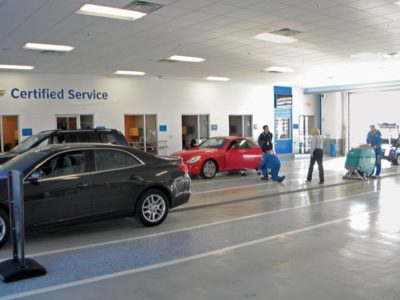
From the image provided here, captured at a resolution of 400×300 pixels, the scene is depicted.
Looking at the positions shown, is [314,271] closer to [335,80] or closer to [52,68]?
[52,68]

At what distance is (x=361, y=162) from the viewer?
46.4 feet

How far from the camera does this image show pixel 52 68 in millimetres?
16797

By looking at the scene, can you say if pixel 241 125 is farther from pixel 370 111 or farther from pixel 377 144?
pixel 370 111

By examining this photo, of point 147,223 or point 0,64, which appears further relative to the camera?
point 0,64

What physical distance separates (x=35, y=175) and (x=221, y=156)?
9.43 m

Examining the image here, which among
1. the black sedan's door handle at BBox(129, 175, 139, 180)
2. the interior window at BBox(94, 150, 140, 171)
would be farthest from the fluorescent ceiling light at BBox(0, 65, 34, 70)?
the black sedan's door handle at BBox(129, 175, 139, 180)

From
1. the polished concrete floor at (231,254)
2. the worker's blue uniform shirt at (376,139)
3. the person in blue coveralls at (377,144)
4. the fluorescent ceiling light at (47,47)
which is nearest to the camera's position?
the polished concrete floor at (231,254)

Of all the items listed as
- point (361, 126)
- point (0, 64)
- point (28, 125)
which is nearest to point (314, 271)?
point (0, 64)

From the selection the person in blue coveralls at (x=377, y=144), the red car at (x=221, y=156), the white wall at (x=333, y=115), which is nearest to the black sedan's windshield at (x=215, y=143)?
the red car at (x=221, y=156)

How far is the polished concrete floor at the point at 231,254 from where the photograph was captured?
183 inches

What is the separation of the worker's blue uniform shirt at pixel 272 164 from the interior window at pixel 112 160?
7214 mm

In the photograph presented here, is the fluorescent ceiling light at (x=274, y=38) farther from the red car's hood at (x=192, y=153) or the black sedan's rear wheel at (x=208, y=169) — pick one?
the black sedan's rear wheel at (x=208, y=169)

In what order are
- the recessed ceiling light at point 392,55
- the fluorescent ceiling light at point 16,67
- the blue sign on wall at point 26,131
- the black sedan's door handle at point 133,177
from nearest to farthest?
the black sedan's door handle at point 133,177, the recessed ceiling light at point 392,55, the fluorescent ceiling light at point 16,67, the blue sign on wall at point 26,131

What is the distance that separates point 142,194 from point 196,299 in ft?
11.1
